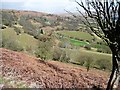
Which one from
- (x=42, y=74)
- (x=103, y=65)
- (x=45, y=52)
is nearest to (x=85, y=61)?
(x=103, y=65)

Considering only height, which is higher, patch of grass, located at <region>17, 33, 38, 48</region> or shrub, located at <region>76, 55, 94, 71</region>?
patch of grass, located at <region>17, 33, 38, 48</region>

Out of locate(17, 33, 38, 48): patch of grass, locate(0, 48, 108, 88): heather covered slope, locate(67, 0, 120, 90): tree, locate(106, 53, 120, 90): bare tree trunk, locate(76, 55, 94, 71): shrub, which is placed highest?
locate(67, 0, 120, 90): tree

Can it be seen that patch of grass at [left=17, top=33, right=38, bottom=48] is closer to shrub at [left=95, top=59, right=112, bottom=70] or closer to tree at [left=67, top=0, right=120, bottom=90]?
shrub at [left=95, top=59, right=112, bottom=70]

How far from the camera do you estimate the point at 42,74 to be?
1004 cm

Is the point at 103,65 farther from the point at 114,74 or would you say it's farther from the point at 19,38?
the point at 114,74

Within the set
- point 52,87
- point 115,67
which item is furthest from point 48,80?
point 115,67

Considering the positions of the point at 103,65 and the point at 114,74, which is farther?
the point at 103,65

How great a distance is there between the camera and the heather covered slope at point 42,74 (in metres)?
9.54

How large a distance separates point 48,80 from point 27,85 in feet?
2.88

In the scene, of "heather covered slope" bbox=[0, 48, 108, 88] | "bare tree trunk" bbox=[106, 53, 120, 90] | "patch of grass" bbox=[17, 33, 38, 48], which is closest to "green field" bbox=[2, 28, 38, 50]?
"patch of grass" bbox=[17, 33, 38, 48]

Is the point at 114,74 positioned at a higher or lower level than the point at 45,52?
higher

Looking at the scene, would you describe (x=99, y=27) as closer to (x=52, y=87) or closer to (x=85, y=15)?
(x=85, y=15)

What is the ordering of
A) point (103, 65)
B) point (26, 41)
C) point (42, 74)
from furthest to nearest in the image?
point (26, 41) < point (103, 65) < point (42, 74)

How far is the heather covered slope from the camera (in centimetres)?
954
